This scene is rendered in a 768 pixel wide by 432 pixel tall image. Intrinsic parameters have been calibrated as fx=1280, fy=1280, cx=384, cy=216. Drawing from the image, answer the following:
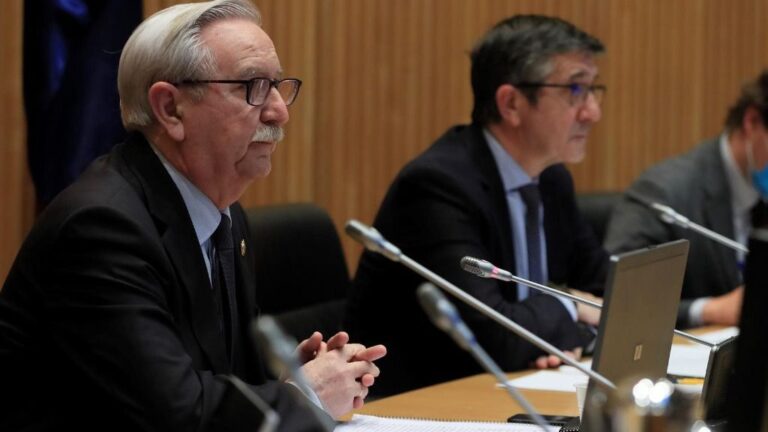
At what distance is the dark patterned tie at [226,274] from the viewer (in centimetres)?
254

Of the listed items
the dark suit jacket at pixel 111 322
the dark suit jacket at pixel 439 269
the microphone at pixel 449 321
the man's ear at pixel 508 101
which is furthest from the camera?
the man's ear at pixel 508 101

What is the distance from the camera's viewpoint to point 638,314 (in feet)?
6.60

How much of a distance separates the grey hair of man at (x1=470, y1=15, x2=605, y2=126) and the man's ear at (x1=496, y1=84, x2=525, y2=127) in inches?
0.7

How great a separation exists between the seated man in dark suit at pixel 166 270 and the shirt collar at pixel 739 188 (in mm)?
2405

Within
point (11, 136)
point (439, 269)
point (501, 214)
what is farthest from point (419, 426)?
point (11, 136)

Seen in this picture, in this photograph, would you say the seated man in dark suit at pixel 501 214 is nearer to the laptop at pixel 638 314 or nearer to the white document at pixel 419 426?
the white document at pixel 419 426

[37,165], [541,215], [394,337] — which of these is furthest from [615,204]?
[37,165]

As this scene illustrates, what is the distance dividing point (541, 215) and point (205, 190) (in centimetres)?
163

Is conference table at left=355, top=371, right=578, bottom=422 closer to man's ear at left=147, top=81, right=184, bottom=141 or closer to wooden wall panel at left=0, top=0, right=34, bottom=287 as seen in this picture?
man's ear at left=147, top=81, right=184, bottom=141

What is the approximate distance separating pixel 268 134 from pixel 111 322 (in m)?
0.64

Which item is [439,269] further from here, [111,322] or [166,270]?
[111,322]

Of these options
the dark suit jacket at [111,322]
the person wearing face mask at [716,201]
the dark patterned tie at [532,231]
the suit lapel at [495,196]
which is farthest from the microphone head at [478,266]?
the person wearing face mask at [716,201]

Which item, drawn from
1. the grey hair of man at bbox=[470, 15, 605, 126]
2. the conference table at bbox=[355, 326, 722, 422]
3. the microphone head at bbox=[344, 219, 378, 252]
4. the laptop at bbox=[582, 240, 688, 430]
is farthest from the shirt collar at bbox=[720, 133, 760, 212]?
the microphone head at bbox=[344, 219, 378, 252]

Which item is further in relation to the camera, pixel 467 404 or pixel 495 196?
pixel 495 196
